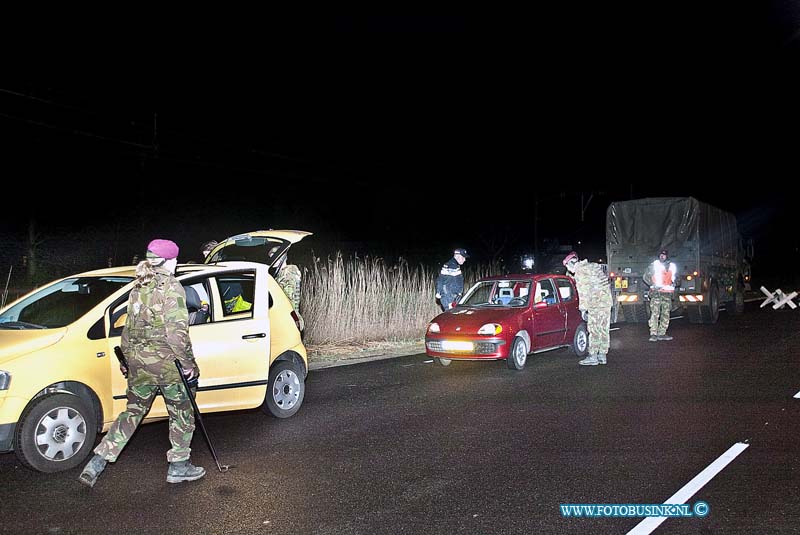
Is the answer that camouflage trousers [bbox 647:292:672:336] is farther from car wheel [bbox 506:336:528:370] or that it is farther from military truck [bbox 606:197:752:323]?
car wheel [bbox 506:336:528:370]

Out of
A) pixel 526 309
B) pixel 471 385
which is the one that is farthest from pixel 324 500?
pixel 526 309

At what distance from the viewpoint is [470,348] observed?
10258 mm

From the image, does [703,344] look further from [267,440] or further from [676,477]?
→ [267,440]

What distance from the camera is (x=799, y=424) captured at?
6.81m

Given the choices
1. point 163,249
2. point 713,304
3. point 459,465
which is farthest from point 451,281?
point 163,249

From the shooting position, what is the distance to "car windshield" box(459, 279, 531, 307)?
11273 millimetres

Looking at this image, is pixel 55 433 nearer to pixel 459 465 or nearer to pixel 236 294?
pixel 236 294

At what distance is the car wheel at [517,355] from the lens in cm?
1032

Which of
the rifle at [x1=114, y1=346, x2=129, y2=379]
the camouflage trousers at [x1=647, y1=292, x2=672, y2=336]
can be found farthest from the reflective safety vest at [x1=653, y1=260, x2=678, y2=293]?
the rifle at [x1=114, y1=346, x2=129, y2=379]

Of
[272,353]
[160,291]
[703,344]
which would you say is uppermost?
[160,291]

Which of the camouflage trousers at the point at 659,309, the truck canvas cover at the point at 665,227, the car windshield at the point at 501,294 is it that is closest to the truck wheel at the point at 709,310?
the truck canvas cover at the point at 665,227

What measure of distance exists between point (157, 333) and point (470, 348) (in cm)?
601

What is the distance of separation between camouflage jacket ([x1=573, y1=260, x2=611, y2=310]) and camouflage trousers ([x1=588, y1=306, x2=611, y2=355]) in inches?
6.0

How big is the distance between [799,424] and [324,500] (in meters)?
4.86
